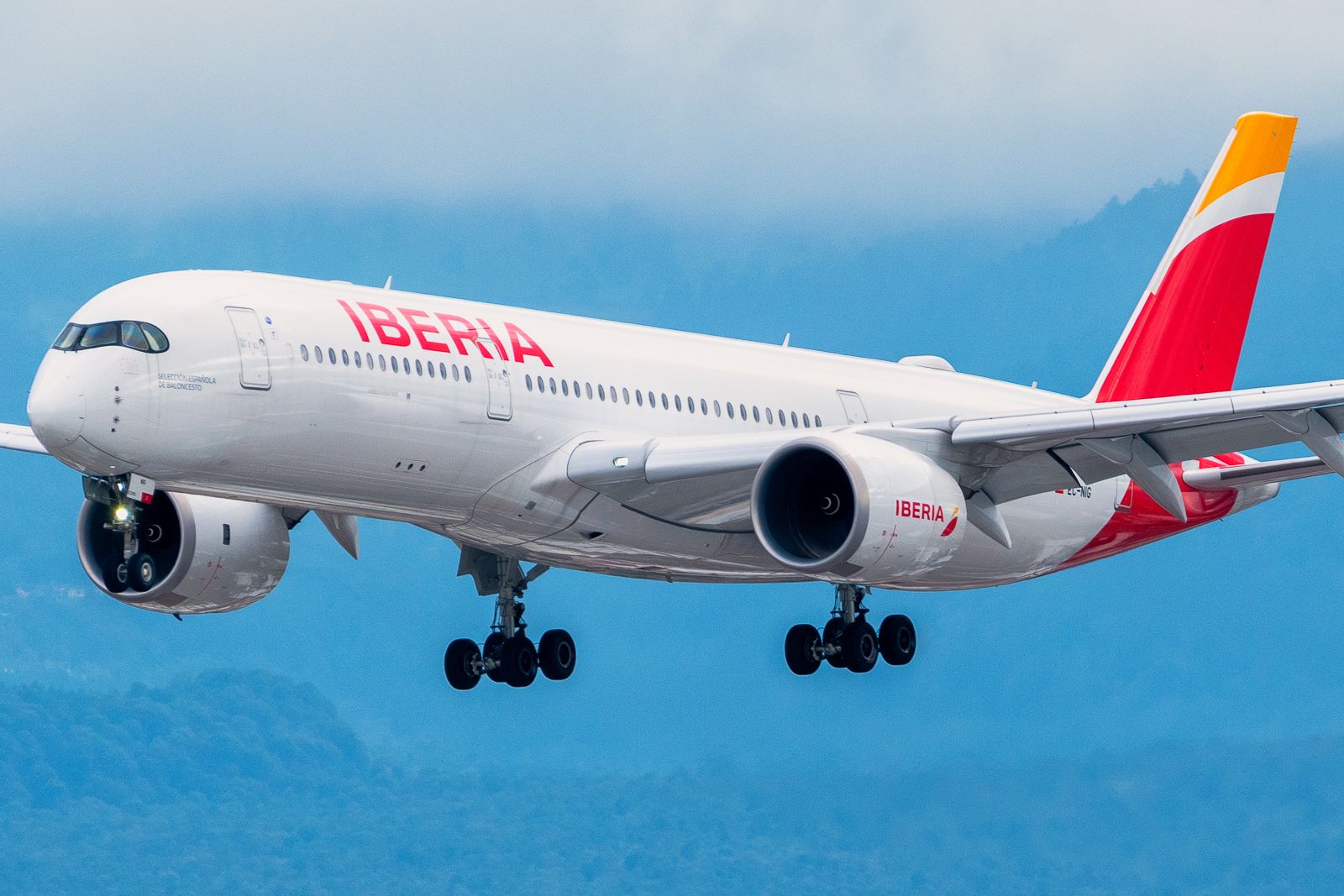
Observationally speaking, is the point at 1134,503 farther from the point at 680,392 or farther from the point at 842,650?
the point at 680,392

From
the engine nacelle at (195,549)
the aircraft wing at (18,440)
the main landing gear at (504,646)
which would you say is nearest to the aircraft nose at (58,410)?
the engine nacelle at (195,549)

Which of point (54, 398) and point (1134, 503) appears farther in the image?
point (1134, 503)

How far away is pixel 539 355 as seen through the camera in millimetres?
29766

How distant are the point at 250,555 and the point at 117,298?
726 centimetres

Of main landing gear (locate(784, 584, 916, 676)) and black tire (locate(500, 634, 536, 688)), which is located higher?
main landing gear (locate(784, 584, 916, 676))

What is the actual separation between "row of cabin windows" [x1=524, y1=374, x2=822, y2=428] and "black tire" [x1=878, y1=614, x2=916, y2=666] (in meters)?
4.13

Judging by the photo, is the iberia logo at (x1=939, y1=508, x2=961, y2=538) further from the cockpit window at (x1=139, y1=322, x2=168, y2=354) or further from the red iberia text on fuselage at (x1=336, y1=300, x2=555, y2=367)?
the cockpit window at (x1=139, y1=322, x2=168, y2=354)

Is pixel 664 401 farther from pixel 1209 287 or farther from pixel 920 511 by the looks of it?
pixel 1209 287

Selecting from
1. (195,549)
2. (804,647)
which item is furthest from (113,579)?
(804,647)

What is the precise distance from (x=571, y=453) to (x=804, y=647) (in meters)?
7.31

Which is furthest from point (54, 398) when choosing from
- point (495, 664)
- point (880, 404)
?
point (880, 404)

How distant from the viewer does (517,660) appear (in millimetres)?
34781

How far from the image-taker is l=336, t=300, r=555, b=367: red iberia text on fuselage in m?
28.0

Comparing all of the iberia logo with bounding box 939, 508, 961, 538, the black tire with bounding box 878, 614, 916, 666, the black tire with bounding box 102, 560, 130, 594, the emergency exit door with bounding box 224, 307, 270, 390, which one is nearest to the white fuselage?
the emergency exit door with bounding box 224, 307, 270, 390
